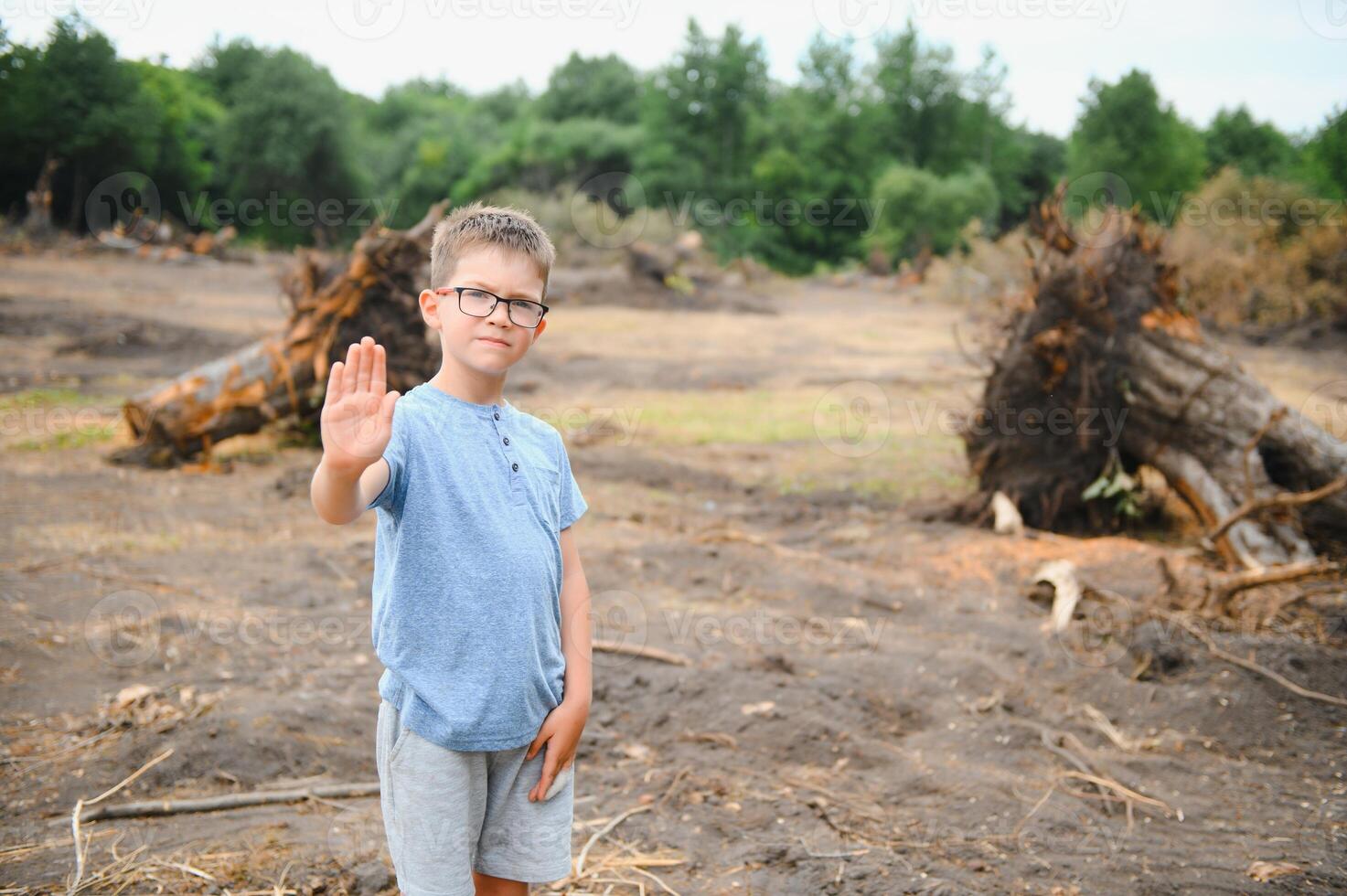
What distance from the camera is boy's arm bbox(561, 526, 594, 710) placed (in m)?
1.98

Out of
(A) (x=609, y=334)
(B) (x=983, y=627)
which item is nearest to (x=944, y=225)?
(A) (x=609, y=334)

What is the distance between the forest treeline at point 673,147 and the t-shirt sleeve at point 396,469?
949 inches

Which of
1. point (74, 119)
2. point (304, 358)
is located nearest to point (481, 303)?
point (304, 358)

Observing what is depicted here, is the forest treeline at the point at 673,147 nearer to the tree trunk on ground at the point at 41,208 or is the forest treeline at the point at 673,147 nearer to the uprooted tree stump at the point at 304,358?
the tree trunk on ground at the point at 41,208

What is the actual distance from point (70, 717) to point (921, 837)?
293cm

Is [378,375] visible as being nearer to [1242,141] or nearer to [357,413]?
[357,413]

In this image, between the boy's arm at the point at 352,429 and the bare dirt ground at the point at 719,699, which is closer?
the boy's arm at the point at 352,429

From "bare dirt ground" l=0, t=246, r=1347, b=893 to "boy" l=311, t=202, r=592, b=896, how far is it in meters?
0.93

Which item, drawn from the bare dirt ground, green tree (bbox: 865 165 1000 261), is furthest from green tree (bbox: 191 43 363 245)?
the bare dirt ground

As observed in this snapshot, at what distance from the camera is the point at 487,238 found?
190cm

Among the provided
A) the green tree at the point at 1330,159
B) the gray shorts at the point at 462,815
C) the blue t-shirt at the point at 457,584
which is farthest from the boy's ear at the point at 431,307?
the green tree at the point at 1330,159

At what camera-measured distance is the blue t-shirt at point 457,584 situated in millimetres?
1802

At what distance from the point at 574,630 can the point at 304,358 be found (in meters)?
6.47

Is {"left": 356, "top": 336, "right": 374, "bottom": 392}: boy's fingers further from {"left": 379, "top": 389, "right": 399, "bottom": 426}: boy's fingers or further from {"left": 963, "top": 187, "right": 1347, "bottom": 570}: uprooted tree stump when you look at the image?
{"left": 963, "top": 187, "right": 1347, "bottom": 570}: uprooted tree stump
